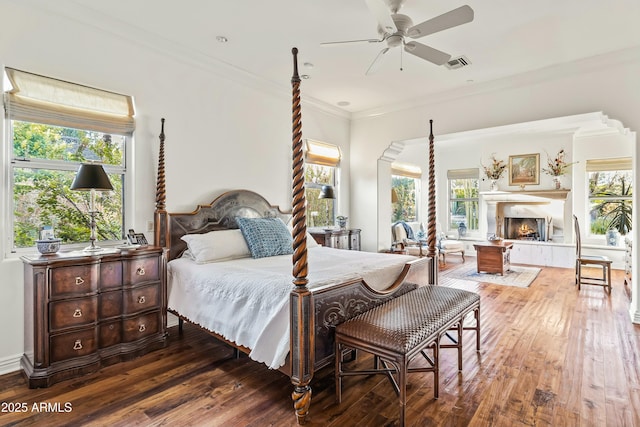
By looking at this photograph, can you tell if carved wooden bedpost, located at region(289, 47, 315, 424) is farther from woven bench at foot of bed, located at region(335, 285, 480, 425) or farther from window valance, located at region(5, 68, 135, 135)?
window valance, located at region(5, 68, 135, 135)

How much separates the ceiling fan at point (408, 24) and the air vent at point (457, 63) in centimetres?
84

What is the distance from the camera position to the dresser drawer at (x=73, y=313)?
2.37 metres

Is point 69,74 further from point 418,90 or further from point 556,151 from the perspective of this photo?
point 556,151

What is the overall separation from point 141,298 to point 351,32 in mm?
3114

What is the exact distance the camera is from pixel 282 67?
4.02 metres

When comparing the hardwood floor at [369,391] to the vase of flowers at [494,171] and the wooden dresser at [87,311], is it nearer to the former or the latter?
the wooden dresser at [87,311]

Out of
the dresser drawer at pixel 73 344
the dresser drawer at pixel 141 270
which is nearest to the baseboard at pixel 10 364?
the dresser drawer at pixel 73 344

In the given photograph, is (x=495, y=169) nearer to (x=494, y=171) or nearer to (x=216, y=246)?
(x=494, y=171)

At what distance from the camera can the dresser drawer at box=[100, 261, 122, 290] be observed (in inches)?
103

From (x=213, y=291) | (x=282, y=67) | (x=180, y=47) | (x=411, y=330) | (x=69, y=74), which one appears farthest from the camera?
(x=282, y=67)

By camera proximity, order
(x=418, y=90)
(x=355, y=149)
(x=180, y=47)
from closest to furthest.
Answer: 1. (x=180, y=47)
2. (x=418, y=90)
3. (x=355, y=149)

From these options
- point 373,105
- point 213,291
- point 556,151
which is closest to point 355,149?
point 373,105

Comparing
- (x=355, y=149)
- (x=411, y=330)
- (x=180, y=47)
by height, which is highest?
(x=180, y=47)

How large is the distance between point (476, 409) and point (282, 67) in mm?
3844
